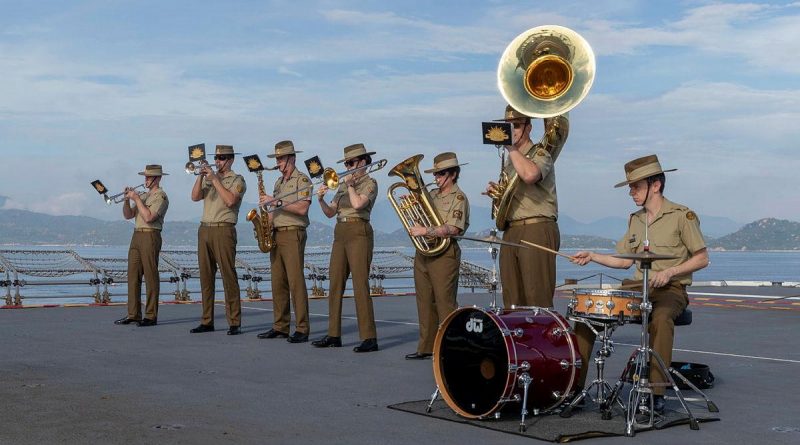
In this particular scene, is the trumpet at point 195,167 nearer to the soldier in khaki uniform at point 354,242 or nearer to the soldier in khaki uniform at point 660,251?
the soldier in khaki uniform at point 354,242

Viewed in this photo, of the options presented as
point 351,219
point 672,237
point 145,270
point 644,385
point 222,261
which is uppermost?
point 351,219

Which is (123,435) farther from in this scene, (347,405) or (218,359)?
(218,359)

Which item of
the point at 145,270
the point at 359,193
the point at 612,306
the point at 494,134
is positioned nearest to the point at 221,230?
the point at 145,270

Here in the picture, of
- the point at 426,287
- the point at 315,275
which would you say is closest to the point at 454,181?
the point at 426,287

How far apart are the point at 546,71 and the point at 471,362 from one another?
7.35ft

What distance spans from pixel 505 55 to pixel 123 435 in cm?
379

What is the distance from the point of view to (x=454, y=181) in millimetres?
9797

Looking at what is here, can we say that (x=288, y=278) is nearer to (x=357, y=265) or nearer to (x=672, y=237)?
(x=357, y=265)

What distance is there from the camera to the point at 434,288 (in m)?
9.87

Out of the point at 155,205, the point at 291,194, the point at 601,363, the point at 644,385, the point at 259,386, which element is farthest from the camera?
the point at 155,205

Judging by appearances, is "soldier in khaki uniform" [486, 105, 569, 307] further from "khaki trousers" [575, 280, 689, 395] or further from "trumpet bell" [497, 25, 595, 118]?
"khaki trousers" [575, 280, 689, 395]

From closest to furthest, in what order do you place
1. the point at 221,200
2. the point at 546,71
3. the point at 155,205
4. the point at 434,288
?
the point at 546,71, the point at 434,288, the point at 221,200, the point at 155,205

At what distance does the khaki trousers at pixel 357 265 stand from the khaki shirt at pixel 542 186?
289 cm

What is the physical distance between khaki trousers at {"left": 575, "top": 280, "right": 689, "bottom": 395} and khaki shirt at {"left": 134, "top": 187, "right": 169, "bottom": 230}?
761 centimetres
